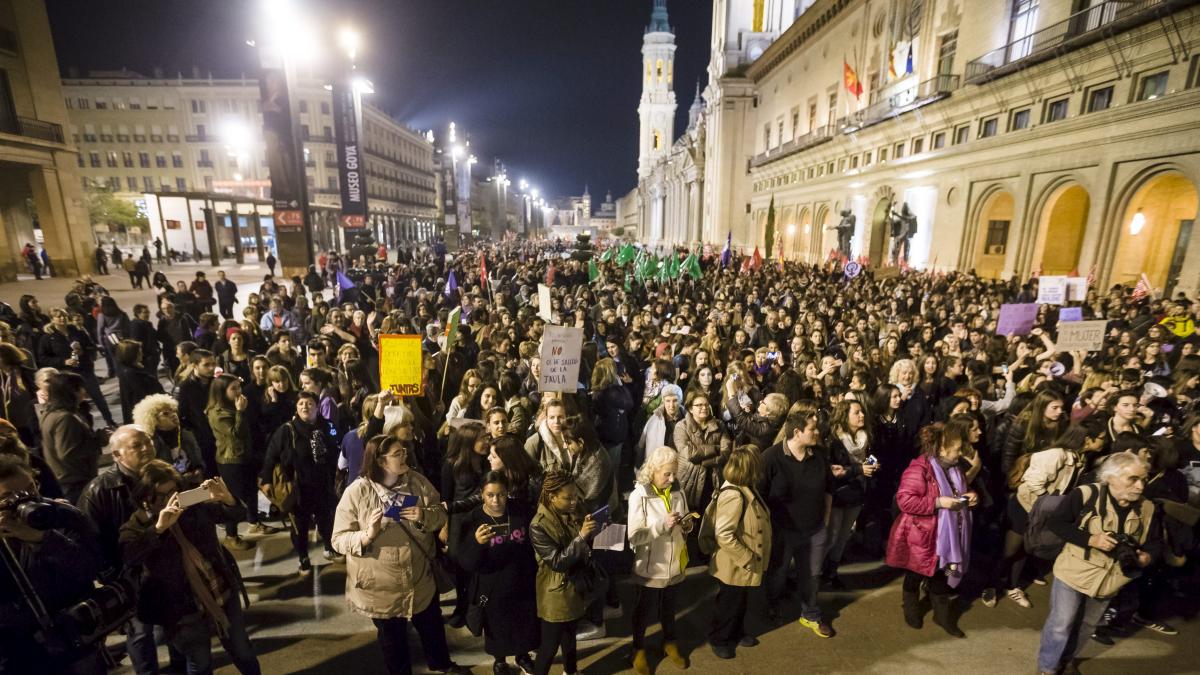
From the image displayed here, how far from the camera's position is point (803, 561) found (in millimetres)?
4430

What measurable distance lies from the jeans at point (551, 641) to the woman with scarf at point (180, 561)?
1.92m

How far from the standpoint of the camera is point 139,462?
9.93 feet

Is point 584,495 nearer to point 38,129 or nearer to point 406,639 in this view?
point 406,639

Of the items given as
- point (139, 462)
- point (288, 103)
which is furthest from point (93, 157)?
point (139, 462)

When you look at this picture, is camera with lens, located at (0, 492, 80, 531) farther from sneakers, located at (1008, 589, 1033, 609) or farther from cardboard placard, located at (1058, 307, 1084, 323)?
cardboard placard, located at (1058, 307, 1084, 323)

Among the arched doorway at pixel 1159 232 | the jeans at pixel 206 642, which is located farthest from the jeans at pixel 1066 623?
the arched doorway at pixel 1159 232

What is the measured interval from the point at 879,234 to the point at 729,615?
3234 centimetres

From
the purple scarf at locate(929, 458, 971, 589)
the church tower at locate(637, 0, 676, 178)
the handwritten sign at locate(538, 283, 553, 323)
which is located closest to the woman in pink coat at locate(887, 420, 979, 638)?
the purple scarf at locate(929, 458, 971, 589)

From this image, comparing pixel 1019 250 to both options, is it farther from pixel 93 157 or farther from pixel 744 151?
pixel 93 157

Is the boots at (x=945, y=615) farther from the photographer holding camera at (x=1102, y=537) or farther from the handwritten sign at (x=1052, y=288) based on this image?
the handwritten sign at (x=1052, y=288)

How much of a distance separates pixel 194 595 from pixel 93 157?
83739 millimetres

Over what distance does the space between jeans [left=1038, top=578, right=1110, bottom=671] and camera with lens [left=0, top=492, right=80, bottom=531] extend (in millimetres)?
5934

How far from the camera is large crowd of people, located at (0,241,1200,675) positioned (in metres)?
3.02

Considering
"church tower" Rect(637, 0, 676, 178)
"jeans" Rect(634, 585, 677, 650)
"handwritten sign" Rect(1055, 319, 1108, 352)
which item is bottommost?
"jeans" Rect(634, 585, 677, 650)
